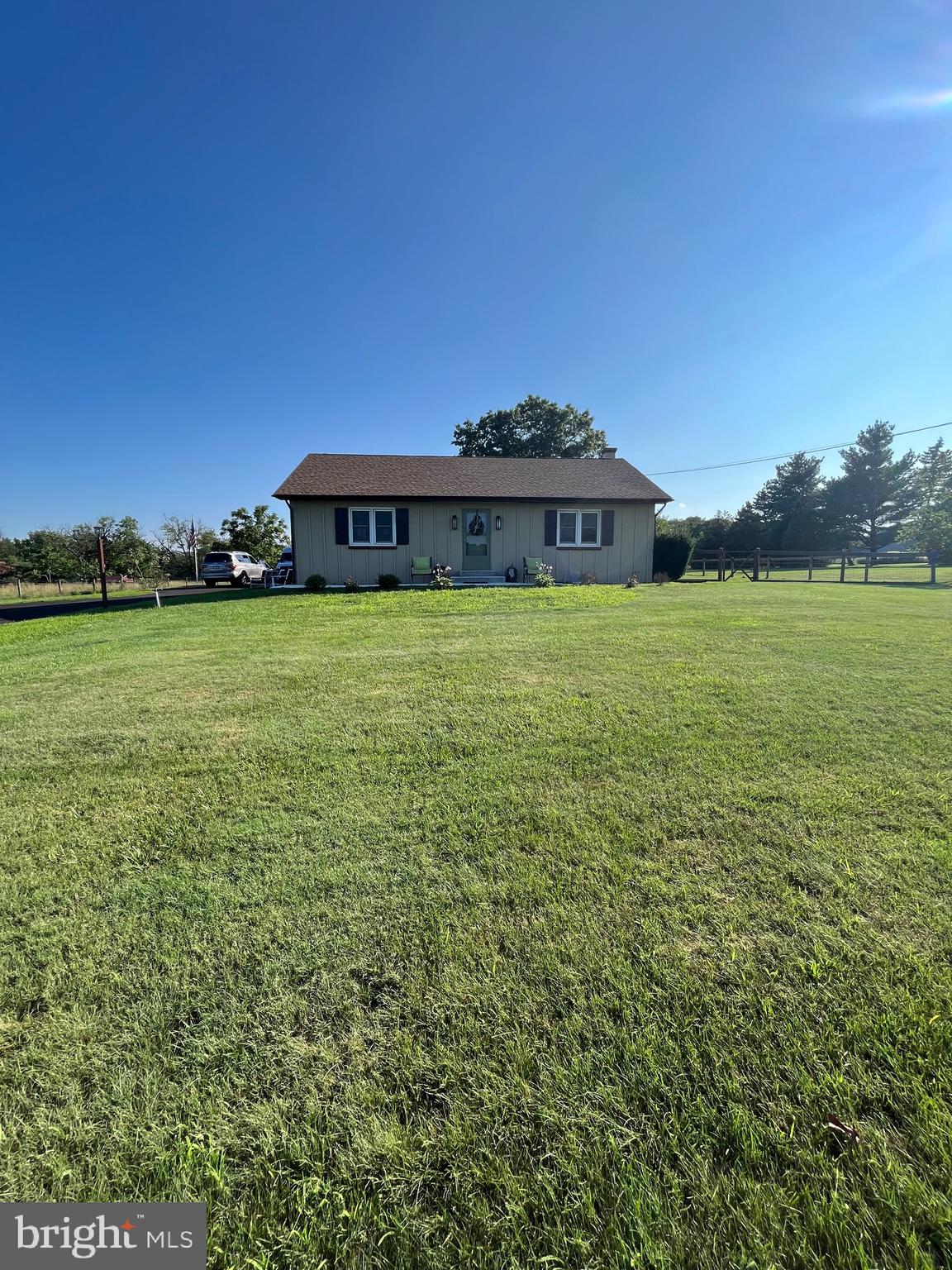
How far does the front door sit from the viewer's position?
15.9 m

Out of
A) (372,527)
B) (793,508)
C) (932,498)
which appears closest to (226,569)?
(372,527)

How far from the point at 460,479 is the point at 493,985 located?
635 inches

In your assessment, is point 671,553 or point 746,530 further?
point 746,530

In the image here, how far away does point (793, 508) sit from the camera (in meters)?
41.6

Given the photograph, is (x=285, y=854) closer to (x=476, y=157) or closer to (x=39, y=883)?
(x=39, y=883)

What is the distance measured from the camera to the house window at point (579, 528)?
16016mm

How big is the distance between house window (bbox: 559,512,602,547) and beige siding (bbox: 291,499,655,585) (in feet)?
0.81

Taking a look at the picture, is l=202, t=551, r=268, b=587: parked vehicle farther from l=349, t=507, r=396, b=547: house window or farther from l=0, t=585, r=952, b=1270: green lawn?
l=0, t=585, r=952, b=1270: green lawn

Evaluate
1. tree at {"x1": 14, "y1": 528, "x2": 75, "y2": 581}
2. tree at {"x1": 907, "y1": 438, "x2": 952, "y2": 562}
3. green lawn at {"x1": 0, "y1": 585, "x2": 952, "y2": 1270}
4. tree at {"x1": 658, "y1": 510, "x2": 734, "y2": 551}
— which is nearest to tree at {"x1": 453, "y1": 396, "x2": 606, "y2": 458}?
tree at {"x1": 658, "y1": 510, "x2": 734, "y2": 551}

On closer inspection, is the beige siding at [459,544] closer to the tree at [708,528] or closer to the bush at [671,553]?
the bush at [671,553]

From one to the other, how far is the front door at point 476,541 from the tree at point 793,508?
3373 centimetres

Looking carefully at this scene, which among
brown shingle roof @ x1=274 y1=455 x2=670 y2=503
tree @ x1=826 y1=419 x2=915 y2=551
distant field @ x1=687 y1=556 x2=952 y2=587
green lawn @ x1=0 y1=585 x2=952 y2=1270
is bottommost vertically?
green lawn @ x1=0 y1=585 x2=952 y2=1270

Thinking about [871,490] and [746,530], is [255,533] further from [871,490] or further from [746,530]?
[871,490]

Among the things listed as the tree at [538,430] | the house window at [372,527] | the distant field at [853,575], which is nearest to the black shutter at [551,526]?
the house window at [372,527]
